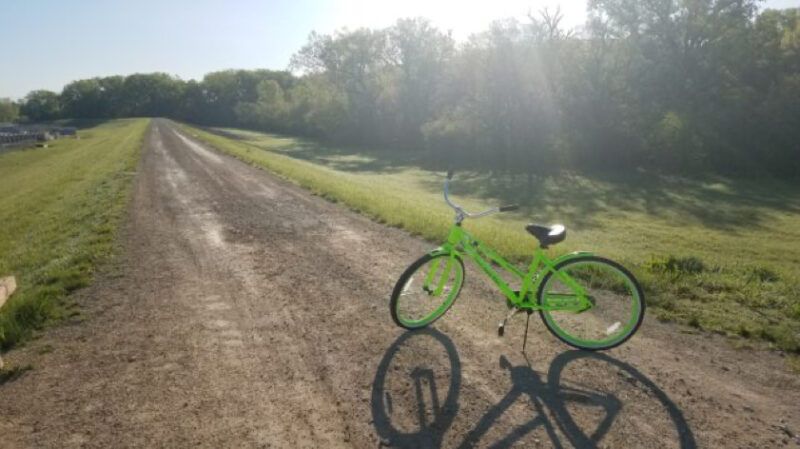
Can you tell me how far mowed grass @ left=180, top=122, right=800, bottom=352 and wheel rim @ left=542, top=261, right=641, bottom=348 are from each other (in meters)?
0.86

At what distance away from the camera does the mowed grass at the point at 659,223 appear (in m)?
6.77

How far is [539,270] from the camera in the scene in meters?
5.52

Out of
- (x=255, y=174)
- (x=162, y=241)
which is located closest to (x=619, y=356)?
(x=162, y=241)

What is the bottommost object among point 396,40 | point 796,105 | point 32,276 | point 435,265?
point 32,276

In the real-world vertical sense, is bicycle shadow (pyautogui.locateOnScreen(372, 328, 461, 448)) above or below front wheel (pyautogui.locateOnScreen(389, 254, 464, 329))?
below

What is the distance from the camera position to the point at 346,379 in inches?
187

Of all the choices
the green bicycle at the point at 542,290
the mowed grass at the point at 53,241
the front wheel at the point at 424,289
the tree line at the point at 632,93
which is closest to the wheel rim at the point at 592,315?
the green bicycle at the point at 542,290

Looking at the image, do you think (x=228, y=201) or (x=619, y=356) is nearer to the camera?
(x=619, y=356)

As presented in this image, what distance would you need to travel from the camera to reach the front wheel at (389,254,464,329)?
5.70 meters

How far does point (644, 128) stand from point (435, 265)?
38.1 metres

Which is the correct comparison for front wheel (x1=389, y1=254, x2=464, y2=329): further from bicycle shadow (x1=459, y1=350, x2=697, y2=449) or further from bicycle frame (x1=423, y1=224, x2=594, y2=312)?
bicycle shadow (x1=459, y1=350, x2=697, y2=449)

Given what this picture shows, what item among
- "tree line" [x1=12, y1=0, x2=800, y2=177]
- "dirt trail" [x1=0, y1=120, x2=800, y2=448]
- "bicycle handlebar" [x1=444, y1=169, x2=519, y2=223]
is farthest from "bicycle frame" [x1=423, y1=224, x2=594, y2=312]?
"tree line" [x1=12, y1=0, x2=800, y2=177]

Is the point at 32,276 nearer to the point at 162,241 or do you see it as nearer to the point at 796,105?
the point at 162,241

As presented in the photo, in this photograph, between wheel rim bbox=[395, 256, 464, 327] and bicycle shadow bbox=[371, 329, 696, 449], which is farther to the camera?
wheel rim bbox=[395, 256, 464, 327]
